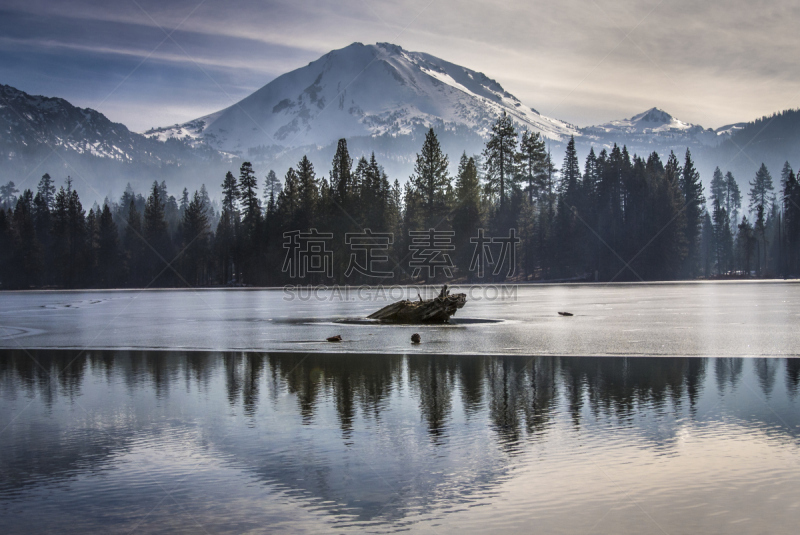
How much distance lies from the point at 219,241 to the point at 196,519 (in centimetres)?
11841

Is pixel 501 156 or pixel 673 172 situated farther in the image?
pixel 501 156

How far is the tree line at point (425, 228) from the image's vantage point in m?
111

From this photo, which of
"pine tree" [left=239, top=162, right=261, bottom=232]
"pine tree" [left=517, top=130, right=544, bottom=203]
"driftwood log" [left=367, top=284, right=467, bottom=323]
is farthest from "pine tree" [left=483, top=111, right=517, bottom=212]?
"driftwood log" [left=367, top=284, right=467, bottom=323]

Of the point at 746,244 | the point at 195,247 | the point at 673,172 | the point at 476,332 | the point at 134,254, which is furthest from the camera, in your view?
the point at 746,244

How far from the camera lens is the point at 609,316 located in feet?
118

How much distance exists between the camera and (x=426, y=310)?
3656cm

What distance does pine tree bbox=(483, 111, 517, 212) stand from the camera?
121375 millimetres

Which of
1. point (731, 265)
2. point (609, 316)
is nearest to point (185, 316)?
point (609, 316)

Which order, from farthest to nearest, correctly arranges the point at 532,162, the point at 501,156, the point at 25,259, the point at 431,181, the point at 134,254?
the point at 134,254, the point at 532,162, the point at 501,156, the point at 25,259, the point at 431,181

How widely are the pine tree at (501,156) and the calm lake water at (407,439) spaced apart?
329 ft

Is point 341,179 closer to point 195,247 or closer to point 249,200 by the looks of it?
point 249,200

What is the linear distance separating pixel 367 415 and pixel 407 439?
1963 mm


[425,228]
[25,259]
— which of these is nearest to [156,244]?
[25,259]

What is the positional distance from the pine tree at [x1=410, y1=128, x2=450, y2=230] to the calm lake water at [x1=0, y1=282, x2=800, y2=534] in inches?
3621
